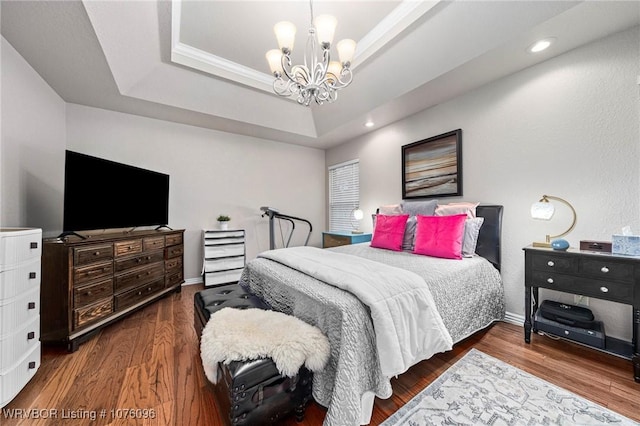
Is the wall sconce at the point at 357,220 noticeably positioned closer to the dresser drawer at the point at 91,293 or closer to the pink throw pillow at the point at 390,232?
the pink throw pillow at the point at 390,232

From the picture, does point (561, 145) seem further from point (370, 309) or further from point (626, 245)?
point (370, 309)

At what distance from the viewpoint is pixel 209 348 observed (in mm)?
1228

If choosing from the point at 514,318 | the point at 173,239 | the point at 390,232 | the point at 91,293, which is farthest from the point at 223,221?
the point at 514,318

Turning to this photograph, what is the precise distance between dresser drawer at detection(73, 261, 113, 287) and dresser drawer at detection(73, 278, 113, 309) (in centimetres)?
6

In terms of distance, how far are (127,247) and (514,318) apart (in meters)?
4.04

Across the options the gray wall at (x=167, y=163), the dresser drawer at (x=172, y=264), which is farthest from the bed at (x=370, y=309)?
the gray wall at (x=167, y=163)

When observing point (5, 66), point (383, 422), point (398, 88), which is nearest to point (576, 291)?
point (383, 422)

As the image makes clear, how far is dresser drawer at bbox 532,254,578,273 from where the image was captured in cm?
183

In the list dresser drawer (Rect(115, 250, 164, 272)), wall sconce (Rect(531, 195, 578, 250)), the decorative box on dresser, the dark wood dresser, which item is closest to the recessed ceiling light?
wall sconce (Rect(531, 195, 578, 250))

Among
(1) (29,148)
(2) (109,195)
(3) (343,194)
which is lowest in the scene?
(2) (109,195)

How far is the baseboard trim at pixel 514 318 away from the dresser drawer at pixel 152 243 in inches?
157

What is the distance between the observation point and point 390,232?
9.39ft

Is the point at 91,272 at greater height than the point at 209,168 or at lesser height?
lesser

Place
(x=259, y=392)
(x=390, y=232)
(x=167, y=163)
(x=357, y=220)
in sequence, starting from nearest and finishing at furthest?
(x=259, y=392) → (x=390, y=232) → (x=167, y=163) → (x=357, y=220)
